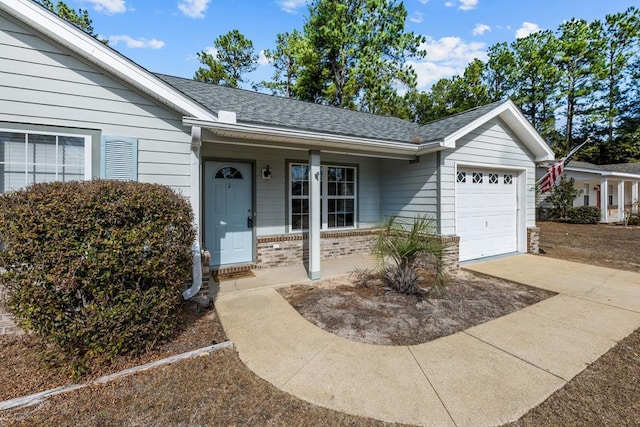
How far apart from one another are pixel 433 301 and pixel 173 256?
372 centimetres

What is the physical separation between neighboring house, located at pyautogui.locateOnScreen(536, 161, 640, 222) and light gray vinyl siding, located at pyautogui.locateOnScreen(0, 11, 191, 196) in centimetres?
1859

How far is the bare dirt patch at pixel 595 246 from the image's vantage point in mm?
6973

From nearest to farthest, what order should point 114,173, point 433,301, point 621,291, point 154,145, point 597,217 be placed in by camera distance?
point 114,173, point 154,145, point 433,301, point 621,291, point 597,217

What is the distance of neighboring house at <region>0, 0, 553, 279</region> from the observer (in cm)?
344

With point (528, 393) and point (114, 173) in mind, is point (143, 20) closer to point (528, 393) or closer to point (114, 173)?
point (114, 173)

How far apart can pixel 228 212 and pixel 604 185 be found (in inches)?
784

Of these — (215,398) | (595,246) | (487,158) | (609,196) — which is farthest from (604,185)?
(215,398)

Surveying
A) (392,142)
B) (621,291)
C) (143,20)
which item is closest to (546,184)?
(621,291)

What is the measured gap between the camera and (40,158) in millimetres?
3510

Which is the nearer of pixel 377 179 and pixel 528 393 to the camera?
pixel 528 393

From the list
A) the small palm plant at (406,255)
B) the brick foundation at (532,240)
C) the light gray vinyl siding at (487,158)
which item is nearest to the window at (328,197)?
the light gray vinyl siding at (487,158)

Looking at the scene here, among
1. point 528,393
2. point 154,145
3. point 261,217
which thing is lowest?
point 528,393

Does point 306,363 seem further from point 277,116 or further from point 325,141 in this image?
point 277,116

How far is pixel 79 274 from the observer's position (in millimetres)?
2438
